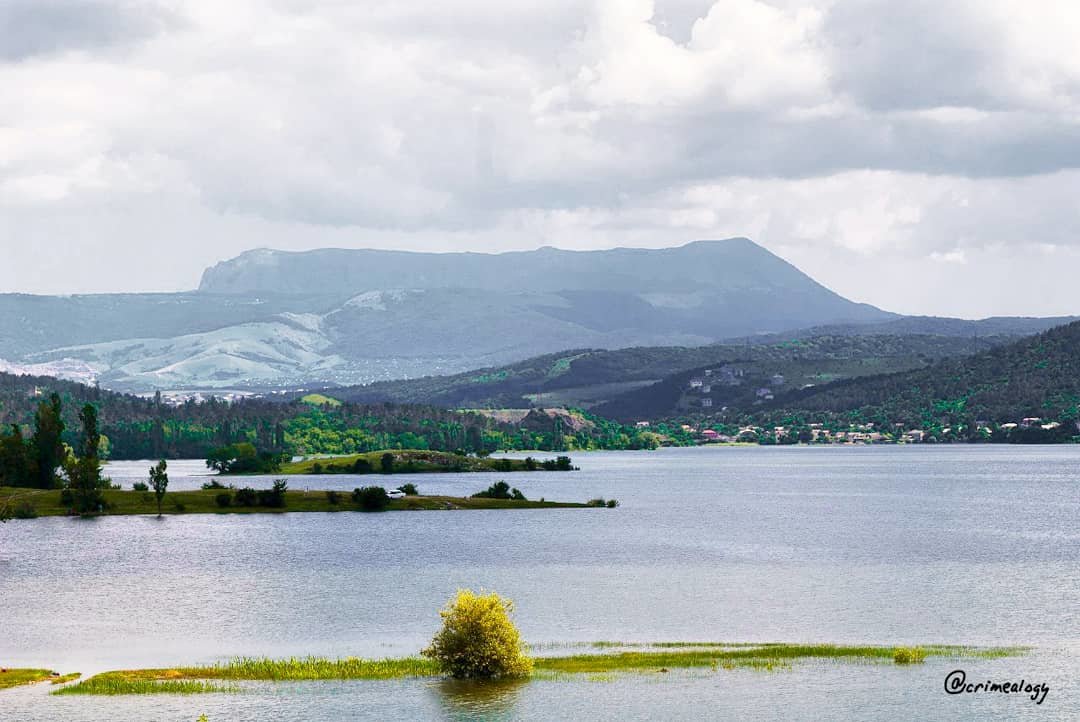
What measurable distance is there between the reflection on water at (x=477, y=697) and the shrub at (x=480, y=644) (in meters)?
1.14

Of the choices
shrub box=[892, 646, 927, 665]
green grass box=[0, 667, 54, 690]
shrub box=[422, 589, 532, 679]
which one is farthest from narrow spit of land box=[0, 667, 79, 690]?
shrub box=[892, 646, 927, 665]

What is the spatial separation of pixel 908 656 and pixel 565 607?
118 ft

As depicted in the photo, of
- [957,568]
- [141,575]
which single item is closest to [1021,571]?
[957,568]

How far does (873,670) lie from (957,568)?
63.8m

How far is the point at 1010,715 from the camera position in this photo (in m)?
75.4

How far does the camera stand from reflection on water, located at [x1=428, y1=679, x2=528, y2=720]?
76.8 meters

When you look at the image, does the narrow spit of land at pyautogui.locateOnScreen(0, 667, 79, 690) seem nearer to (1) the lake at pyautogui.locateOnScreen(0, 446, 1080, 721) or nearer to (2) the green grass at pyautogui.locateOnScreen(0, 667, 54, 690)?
(2) the green grass at pyautogui.locateOnScreen(0, 667, 54, 690)

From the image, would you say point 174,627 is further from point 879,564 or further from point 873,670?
point 879,564

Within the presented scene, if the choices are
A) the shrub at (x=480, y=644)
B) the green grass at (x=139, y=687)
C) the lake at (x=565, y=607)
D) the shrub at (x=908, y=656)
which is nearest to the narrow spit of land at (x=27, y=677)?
the green grass at (x=139, y=687)

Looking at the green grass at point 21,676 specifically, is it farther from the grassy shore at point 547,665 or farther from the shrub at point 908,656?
the shrub at point 908,656

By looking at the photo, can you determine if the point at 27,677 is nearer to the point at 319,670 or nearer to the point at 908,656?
the point at 319,670

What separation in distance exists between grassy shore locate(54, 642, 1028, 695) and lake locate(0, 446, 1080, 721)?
93.3 inches

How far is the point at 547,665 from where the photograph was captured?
90.1 m

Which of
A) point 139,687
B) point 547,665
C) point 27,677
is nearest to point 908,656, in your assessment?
point 547,665
